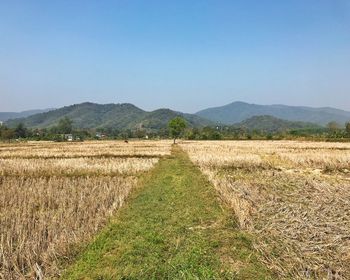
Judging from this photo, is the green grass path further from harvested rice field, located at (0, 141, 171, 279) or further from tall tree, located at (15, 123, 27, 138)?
tall tree, located at (15, 123, 27, 138)

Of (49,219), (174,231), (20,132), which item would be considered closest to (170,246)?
(174,231)

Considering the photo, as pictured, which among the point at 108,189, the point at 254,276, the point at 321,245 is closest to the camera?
the point at 254,276

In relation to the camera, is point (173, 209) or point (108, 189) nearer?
point (173, 209)

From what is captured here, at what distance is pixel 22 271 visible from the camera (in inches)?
291

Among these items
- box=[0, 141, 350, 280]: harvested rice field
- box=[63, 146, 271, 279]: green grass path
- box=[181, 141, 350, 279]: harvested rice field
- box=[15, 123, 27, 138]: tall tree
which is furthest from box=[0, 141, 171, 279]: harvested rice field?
box=[15, 123, 27, 138]: tall tree

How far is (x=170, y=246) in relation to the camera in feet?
29.4

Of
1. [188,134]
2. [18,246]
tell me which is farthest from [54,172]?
[188,134]

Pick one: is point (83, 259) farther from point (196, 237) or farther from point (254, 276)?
point (254, 276)

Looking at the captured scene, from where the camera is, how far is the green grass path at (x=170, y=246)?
741 centimetres

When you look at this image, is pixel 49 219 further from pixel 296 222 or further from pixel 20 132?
pixel 20 132

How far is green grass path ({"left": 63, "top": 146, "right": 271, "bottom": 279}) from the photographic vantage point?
7.41 meters

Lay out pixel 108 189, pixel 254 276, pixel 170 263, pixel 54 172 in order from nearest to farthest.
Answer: pixel 254 276 → pixel 170 263 → pixel 108 189 → pixel 54 172

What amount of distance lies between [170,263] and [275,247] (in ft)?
8.92

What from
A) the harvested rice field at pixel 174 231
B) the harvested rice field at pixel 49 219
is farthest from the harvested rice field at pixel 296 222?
the harvested rice field at pixel 49 219
